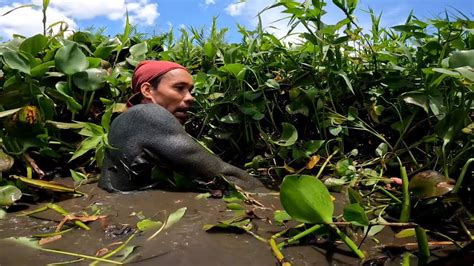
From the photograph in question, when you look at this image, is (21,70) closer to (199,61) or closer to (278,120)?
(199,61)

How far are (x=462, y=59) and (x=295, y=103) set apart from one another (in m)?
1.06

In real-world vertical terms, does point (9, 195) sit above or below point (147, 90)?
below

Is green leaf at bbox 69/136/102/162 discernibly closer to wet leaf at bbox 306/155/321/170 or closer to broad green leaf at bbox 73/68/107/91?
broad green leaf at bbox 73/68/107/91

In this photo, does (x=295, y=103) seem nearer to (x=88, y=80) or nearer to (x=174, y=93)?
(x=174, y=93)

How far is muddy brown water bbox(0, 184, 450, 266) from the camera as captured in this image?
1.51 metres

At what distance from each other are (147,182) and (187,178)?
0.76 ft

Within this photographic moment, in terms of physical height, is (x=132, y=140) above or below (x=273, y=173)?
above

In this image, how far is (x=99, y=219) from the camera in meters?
1.98

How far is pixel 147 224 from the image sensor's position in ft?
5.98

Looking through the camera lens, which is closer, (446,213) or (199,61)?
(446,213)

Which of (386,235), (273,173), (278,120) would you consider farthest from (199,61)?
(386,235)

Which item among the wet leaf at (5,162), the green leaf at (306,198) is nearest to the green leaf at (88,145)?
the wet leaf at (5,162)

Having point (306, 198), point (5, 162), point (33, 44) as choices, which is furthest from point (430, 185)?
point (33, 44)

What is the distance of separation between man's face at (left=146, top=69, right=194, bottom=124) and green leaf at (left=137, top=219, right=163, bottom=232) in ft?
3.51
